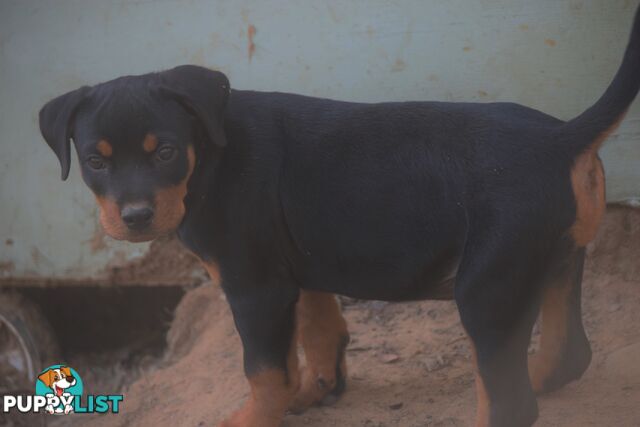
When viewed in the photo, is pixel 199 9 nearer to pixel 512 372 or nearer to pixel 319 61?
pixel 319 61

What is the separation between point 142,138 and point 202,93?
318mm

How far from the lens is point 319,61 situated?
17.0 ft

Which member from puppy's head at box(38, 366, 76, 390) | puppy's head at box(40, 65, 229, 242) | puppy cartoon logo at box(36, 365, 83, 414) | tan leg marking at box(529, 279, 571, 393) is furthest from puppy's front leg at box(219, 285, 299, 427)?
puppy's head at box(38, 366, 76, 390)

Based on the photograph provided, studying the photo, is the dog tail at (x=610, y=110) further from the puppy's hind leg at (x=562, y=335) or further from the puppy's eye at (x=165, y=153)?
the puppy's eye at (x=165, y=153)

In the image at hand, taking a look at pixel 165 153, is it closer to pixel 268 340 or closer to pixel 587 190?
pixel 268 340

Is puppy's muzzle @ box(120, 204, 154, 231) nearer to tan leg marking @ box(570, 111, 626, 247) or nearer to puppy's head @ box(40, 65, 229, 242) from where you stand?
puppy's head @ box(40, 65, 229, 242)

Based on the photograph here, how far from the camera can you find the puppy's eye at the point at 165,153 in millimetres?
3533

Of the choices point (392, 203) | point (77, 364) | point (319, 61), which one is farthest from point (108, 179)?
point (77, 364)

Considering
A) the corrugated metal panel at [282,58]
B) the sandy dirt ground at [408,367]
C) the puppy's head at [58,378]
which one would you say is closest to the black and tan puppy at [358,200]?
the sandy dirt ground at [408,367]

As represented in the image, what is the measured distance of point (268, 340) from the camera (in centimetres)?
383

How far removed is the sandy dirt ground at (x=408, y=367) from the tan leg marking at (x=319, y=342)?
3.7 inches

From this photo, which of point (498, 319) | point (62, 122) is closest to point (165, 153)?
point (62, 122)

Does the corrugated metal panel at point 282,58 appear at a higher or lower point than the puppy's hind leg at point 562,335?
higher

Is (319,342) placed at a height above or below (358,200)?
below
